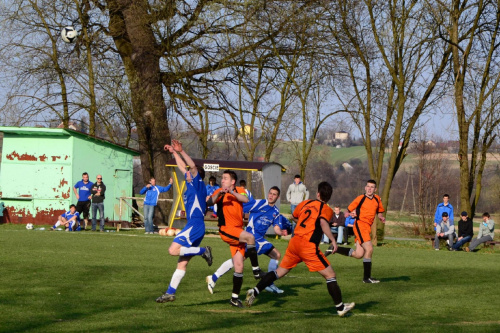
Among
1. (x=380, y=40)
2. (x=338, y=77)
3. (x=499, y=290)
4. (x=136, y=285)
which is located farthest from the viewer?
(x=338, y=77)

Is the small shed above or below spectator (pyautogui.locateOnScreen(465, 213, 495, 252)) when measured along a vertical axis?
above

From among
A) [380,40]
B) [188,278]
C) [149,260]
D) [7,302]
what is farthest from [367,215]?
[380,40]

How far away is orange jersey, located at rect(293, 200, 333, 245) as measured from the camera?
31.0 ft

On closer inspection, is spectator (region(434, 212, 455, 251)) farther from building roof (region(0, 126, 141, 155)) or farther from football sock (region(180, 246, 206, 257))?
football sock (region(180, 246, 206, 257))

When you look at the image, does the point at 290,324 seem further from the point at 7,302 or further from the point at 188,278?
the point at 188,278

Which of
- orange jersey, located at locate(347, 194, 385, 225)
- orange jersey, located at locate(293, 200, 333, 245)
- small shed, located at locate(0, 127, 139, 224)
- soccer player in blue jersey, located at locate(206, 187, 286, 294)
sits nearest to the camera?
orange jersey, located at locate(293, 200, 333, 245)

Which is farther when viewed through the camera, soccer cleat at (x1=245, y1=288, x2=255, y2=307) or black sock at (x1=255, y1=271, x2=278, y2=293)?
black sock at (x1=255, y1=271, x2=278, y2=293)

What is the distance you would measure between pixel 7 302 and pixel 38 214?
2049cm

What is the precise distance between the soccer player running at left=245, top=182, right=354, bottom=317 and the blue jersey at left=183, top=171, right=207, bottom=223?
1206mm

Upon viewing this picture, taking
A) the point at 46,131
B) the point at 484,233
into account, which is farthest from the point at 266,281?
the point at 46,131

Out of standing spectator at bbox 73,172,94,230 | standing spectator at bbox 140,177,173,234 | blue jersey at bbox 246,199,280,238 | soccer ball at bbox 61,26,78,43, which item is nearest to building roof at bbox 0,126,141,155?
standing spectator at bbox 73,172,94,230

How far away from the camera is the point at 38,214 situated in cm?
2881

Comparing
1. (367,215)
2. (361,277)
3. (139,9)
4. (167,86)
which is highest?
(139,9)

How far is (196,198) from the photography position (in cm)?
970
